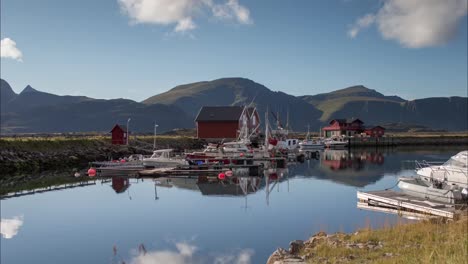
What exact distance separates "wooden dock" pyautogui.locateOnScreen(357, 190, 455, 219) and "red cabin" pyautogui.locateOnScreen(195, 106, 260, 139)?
176 feet

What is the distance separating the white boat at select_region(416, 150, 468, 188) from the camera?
2281 centimetres

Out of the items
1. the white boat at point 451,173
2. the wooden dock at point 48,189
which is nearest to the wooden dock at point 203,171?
the wooden dock at point 48,189

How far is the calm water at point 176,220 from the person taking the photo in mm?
16375

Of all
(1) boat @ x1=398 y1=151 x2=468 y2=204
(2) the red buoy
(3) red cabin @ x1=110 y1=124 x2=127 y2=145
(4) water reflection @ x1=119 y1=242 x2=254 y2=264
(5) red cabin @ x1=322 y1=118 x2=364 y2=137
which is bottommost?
(4) water reflection @ x1=119 y1=242 x2=254 y2=264

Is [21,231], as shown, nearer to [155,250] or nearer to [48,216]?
[48,216]

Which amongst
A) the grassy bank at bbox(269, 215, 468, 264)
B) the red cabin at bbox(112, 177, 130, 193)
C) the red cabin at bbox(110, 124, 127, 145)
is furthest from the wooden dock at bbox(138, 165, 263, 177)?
the grassy bank at bbox(269, 215, 468, 264)

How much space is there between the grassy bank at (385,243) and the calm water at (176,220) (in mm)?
2751

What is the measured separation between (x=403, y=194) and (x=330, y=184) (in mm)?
12801

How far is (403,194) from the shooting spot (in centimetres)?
2433

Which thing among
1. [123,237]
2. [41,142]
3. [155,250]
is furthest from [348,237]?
[41,142]

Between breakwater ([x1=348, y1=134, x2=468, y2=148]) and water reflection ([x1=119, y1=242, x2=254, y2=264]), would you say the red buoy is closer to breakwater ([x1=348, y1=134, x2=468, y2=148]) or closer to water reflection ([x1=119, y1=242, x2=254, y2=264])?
water reflection ([x1=119, y1=242, x2=254, y2=264])

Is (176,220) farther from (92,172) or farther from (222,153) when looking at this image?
(222,153)

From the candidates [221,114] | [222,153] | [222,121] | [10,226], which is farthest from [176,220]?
[221,114]

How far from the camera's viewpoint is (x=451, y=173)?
923 inches
